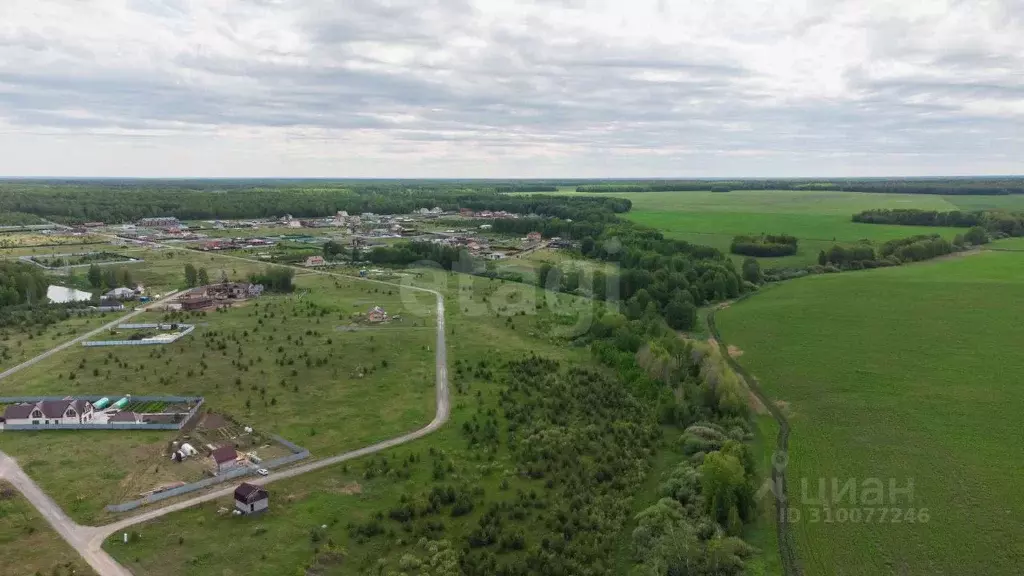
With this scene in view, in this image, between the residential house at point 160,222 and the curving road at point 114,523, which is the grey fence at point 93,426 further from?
the residential house at point 160,222

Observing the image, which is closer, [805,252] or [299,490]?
[299,490]

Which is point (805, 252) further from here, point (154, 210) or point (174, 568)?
point (154, 210)

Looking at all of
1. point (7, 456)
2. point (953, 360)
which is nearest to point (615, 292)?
point (953, 360)

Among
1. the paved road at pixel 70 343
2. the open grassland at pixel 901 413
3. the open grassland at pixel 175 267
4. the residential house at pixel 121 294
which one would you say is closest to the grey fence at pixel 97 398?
the paved road at pixel 70 343

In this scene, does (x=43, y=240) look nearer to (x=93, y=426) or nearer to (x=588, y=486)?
(x=93, y=426)

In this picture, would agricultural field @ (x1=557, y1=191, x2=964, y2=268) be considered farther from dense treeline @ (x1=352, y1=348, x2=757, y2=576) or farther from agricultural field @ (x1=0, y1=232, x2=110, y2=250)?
agricultural field @ (x1=0, y1=232, x2=110, y2=250)

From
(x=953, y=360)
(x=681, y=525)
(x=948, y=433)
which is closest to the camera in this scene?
(x=681, y=525)
